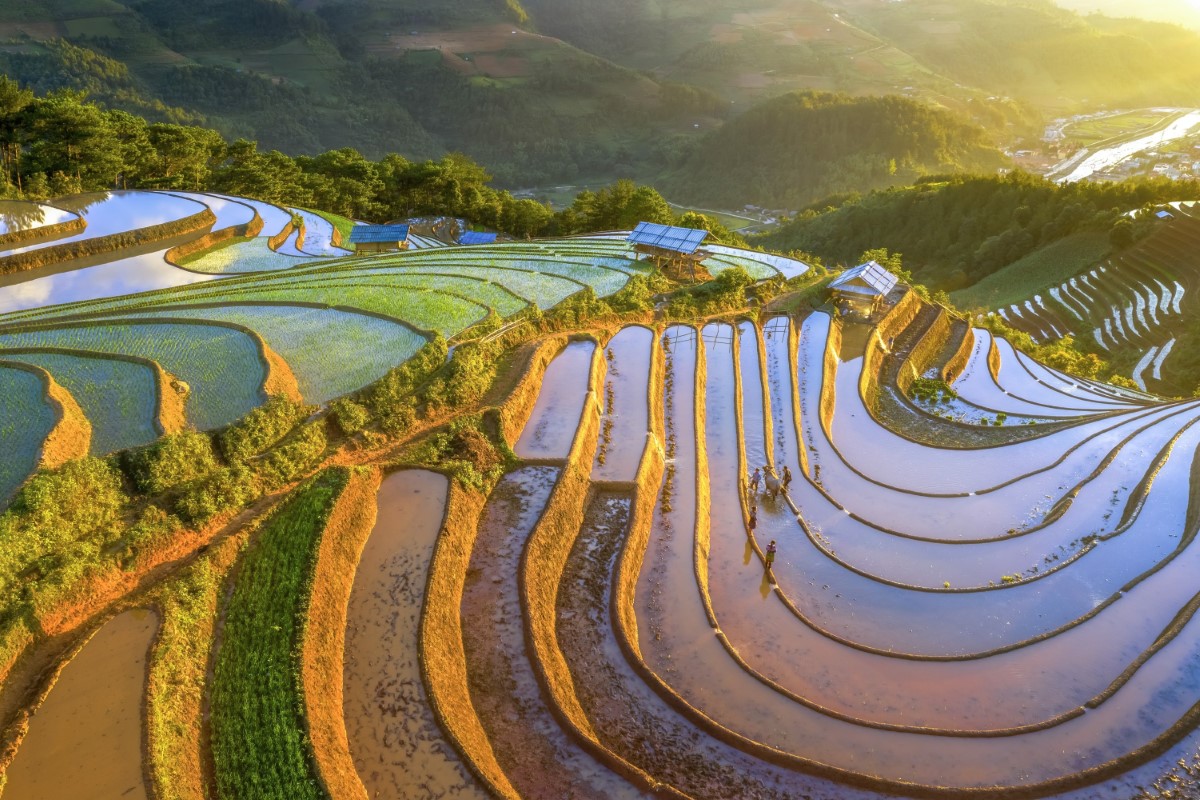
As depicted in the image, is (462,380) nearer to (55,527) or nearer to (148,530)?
(148,530)

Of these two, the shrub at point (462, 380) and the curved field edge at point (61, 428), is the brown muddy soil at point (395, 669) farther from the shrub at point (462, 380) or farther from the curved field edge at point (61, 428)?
the curved field edge at point (61, 428)

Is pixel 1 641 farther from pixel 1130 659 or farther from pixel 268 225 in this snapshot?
pixel 268 225

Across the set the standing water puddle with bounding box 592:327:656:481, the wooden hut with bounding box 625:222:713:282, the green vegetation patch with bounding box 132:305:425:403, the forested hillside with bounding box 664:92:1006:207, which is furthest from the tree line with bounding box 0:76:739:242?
the forested hillside with bounding box 664:92:1006:207

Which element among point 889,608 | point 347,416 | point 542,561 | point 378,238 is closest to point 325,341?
point 347,416

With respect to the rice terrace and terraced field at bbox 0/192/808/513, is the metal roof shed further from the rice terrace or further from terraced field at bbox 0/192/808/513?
the rice terrace

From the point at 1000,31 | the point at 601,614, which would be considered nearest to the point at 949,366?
the point at 601,614
